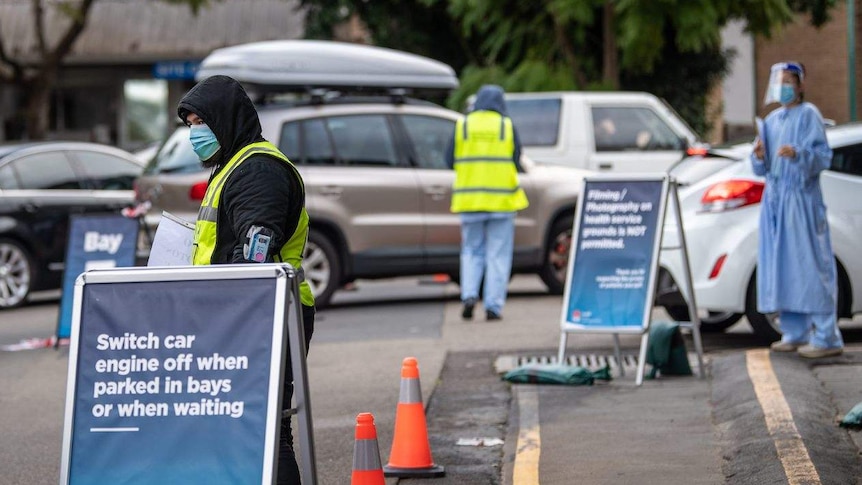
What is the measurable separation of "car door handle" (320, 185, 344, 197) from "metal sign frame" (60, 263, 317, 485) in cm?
895

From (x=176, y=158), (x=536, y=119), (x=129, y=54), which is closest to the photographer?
(x=176, y=158)

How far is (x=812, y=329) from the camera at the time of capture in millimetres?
9875

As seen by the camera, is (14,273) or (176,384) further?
(14,273)

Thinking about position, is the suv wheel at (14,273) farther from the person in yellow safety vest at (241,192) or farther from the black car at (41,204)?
the person in yellow safety vest at (241,192)

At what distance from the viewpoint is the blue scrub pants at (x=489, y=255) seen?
1277cm

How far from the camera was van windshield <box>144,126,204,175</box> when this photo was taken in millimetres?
13531

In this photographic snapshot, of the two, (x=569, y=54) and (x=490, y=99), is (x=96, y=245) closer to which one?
(x=490, y=99)

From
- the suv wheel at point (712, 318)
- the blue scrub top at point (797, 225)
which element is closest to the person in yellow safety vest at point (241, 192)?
the blue scrub top at point (797, 225)

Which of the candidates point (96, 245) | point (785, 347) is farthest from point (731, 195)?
point (96, 245)

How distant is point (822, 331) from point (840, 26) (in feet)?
86.9

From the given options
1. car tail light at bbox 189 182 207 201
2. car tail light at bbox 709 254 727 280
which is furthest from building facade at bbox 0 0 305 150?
car tail light at bbox 709 254 727 280

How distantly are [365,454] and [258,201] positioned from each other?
3.73ft

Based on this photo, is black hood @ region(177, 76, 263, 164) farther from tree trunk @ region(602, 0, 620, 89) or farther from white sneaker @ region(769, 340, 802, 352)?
tree trunk @ region(602, 0, 620, 89)

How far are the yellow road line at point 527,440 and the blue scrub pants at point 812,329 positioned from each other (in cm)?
182
